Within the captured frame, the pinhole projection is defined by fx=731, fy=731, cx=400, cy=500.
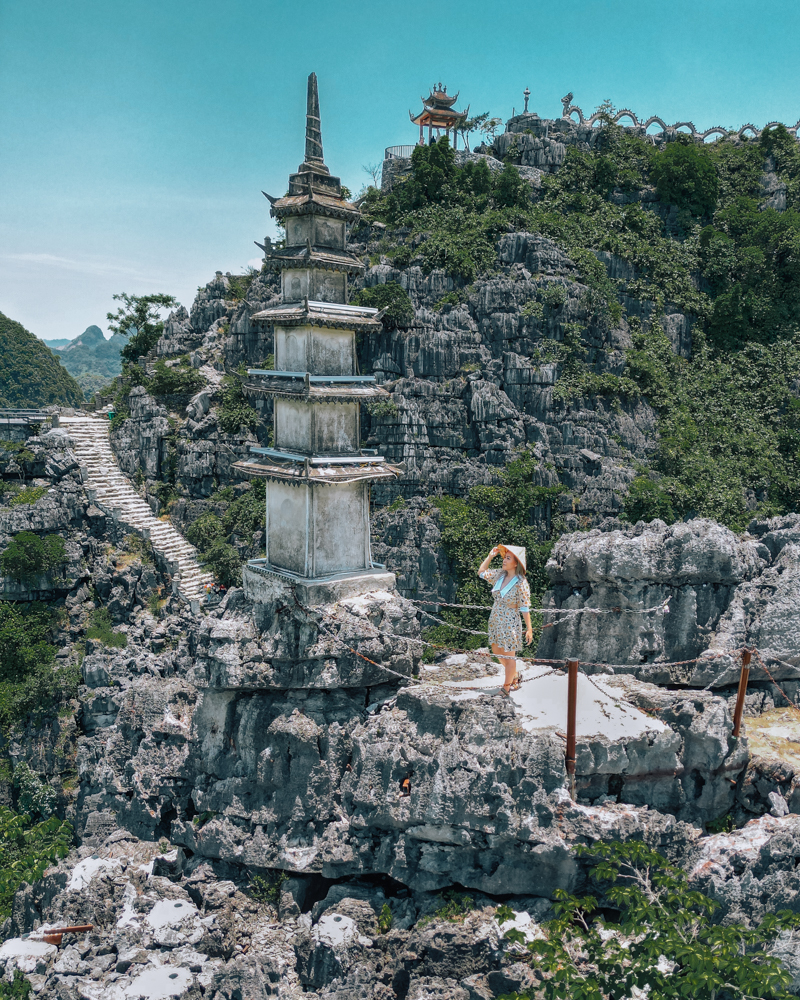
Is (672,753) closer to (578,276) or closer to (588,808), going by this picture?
(588,808)

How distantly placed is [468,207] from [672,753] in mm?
32689

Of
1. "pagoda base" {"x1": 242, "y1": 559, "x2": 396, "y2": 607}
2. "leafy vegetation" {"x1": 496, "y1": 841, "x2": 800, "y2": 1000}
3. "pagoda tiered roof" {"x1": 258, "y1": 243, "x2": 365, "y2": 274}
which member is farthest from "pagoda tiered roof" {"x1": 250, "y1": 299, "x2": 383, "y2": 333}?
"leafy vegetation" {"x1": 496, "y1": 841, "x2": 800, "y2": 1000}

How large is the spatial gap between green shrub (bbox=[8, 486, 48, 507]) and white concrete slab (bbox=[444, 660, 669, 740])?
81.4ft

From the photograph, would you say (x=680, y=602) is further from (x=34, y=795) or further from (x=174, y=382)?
(x=174, y=382)

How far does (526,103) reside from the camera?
43.8m

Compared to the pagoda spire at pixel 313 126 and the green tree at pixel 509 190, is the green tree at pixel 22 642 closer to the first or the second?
the pagoda spire at pixel 313 126

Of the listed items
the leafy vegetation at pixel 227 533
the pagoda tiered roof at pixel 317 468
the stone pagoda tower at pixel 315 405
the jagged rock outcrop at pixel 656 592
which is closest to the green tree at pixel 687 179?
the leafy vegetation at pixel 227 533

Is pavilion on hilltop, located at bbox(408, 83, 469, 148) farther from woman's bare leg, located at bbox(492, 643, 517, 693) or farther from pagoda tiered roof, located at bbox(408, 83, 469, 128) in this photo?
woman's bare leg, located at bbox(492, 643, 517, 693)

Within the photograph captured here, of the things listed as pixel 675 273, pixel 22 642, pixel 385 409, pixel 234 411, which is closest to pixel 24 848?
pixel 22 642

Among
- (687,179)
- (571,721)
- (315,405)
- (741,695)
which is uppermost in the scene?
(687,179)

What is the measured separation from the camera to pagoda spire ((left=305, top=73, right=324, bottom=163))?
15.3 meters

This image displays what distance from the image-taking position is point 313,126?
15.4 metres

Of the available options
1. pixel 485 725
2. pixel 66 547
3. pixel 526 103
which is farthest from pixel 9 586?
pixel 526 103

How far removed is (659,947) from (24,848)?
1964 cm
